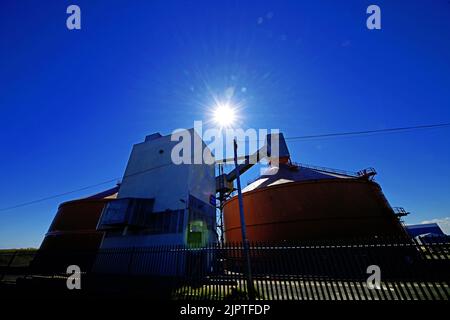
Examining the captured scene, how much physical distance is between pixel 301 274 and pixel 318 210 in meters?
11.2

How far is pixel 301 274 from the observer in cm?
782

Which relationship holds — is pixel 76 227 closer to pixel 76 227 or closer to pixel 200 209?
pixel 76 227

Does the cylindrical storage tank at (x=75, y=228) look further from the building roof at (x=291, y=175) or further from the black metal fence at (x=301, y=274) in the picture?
the building roof at (x=291, y=175)

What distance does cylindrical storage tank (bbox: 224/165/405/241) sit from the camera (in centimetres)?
1673

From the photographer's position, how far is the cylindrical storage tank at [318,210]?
16.7 metres

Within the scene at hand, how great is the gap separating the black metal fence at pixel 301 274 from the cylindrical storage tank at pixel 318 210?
7858mm

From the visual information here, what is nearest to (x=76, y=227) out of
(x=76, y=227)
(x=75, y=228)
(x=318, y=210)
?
(x=76, y=227)

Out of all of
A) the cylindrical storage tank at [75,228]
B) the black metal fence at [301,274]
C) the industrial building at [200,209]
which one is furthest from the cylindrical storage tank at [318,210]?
the cylindrical storage tank at [75,228]

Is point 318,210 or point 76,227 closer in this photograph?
point 318,210

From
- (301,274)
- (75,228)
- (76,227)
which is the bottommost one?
(301,274)
